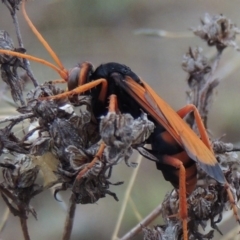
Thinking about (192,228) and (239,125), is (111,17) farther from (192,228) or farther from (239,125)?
(192,228)

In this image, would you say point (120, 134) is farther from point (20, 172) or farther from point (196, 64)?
point (196, 64)

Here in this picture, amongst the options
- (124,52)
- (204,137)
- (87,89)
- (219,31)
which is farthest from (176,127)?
(124,52)

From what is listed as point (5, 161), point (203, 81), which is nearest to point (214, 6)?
point (203, 81)

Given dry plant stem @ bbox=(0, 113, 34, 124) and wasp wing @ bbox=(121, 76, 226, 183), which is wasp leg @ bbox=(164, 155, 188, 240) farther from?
dry plant stem @ bbox=(0, 113, 34, 124)

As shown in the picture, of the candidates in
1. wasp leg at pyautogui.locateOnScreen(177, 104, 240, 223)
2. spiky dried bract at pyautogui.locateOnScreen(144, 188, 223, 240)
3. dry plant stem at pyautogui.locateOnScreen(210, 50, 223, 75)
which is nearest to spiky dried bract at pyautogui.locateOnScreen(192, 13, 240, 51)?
dry plant stem at pyautogui.locateOnScreen(210, 50, 223, 75)

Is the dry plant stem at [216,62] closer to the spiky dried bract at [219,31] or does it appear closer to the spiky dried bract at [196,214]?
the spiky dried bract at [219,31]

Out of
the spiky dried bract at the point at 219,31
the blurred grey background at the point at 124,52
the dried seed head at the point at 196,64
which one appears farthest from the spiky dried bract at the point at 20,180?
the blurred grey background at the point at 124,52

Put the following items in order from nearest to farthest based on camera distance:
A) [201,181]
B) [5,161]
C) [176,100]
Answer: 1. [5,161]
2. [201,181]
3. [176,100]
